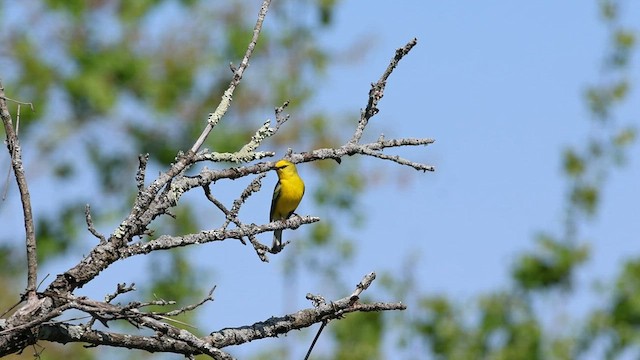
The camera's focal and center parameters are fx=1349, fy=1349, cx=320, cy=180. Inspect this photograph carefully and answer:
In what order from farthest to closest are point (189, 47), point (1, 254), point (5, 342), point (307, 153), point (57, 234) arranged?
1. point (189, 47)
2. point (57, 234)
3. point (1, 254)
4. point (307, 153)
5. point (5, 342)

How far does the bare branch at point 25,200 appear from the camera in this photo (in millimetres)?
4328

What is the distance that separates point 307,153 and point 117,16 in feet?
67.8

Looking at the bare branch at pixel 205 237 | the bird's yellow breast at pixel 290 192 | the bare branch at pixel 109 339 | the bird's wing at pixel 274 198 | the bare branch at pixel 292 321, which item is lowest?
the bare branch at pixel 109 339

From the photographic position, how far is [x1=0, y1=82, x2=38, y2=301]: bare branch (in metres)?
4.33

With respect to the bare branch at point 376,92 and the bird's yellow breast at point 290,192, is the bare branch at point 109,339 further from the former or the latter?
the bird's yellow breast at point 290,192

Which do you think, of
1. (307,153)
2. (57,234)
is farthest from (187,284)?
(307,153)

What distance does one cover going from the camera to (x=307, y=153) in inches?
180

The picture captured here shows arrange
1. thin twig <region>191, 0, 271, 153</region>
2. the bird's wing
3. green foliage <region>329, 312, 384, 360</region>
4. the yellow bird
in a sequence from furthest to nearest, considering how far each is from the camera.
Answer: green foliage <region>329, 312, 384, 360</region> < the bird's wing < the yellow bird < thin twig <region>191, 0, 271, 153</region>

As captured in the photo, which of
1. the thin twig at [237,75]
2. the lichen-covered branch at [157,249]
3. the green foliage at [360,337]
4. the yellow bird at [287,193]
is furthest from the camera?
the green foliage at [360,337]

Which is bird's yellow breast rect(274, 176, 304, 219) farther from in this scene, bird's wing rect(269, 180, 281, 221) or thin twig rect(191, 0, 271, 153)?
thin twig rect(191, 0, 271, 153)

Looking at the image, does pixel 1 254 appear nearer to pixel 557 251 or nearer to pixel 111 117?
pixel 111 117

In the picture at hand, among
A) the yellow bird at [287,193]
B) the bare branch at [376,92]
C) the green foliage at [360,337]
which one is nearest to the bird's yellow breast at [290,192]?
the yellow bird at [287,193]

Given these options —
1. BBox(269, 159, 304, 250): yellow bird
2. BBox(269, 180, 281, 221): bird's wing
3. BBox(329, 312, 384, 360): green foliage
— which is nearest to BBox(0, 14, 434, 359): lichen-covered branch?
BBox(269, 159, 304, 250): yellow bird

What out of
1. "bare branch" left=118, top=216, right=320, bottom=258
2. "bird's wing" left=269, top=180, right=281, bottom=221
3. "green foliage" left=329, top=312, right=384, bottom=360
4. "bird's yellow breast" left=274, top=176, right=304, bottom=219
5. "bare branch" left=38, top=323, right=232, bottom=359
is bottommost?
"bare branch" left=38, top=323, right=232, bottom=359
